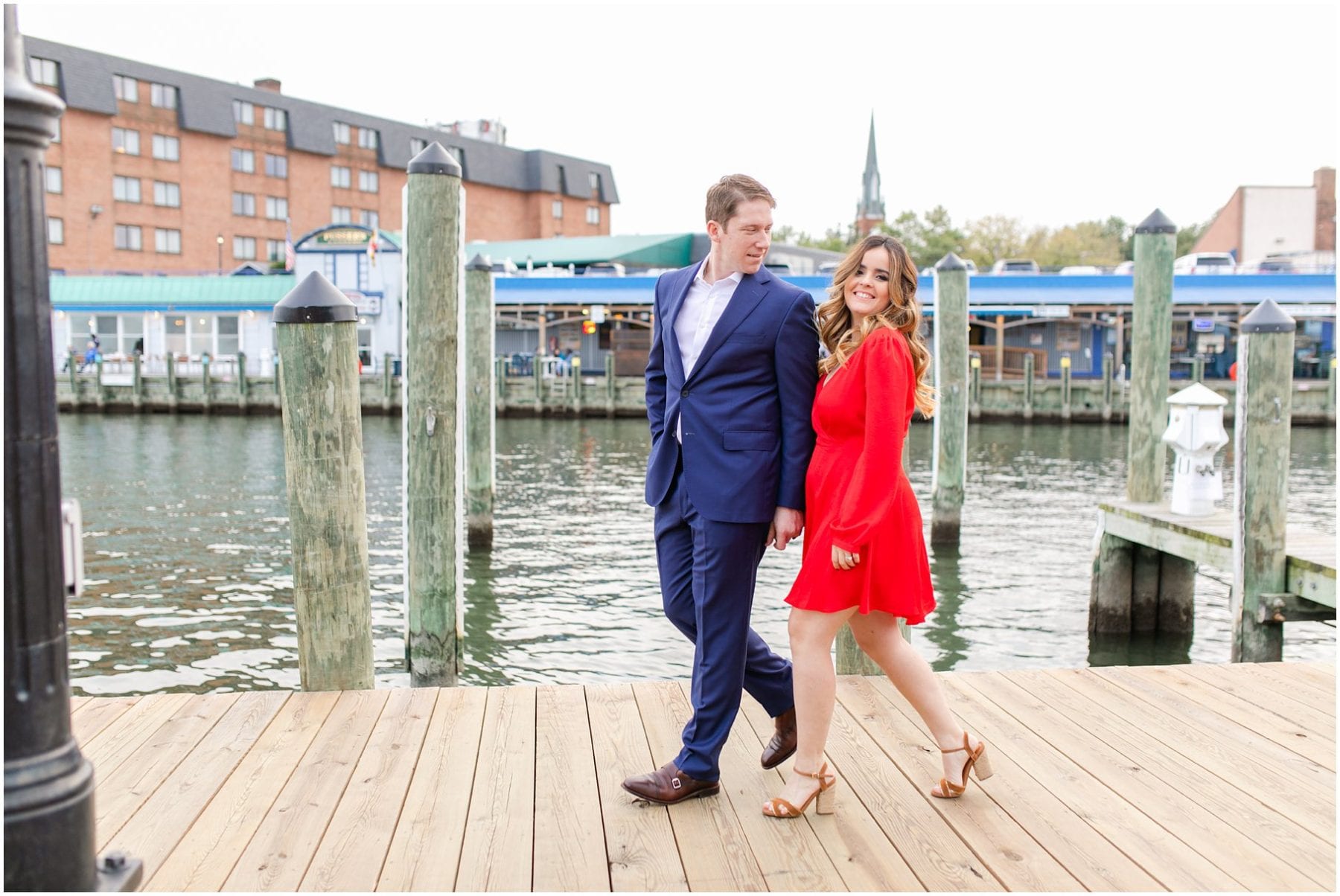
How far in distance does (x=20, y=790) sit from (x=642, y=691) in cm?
276

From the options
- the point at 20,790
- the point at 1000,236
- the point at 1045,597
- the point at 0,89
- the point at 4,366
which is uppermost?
the point at 1000,236

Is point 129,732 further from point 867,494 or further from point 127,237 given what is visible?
point 127,237

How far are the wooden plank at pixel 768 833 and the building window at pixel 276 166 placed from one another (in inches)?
2089

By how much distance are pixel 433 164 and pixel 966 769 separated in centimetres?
347

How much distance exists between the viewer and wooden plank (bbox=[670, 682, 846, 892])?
9.71 feet

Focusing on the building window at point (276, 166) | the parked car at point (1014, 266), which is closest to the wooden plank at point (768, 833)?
the parked car at point (1014, 266)

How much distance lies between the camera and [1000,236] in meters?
63.0

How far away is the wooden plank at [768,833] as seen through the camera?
9.71 feet

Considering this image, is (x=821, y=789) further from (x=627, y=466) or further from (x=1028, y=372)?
(x=1028, y=372)

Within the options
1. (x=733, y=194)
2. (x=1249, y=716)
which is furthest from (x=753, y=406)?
(x=1249, y=716)

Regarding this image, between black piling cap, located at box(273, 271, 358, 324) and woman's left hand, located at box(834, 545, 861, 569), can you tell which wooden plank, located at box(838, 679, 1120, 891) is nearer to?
woman's left hand, located at box(834, 545, 861, 569)

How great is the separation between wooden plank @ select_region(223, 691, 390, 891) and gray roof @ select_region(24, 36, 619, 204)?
42.2 metres

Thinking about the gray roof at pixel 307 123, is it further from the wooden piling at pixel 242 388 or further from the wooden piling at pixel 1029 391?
the wooden piling at pixel 1029 391

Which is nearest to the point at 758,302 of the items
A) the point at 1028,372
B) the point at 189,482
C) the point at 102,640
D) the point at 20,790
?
the point at 20,790
